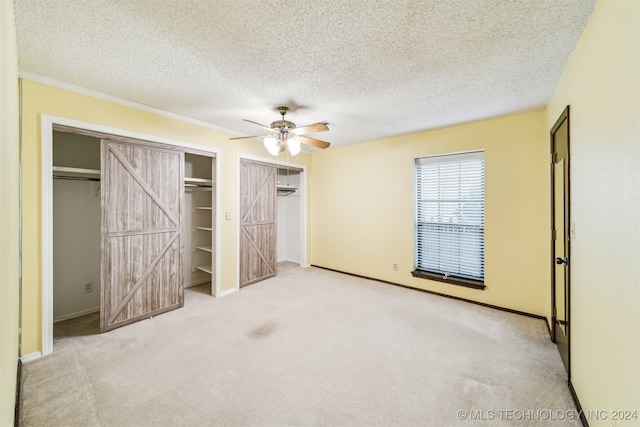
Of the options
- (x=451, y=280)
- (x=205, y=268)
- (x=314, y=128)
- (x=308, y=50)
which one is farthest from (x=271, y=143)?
(x=451, y=280)

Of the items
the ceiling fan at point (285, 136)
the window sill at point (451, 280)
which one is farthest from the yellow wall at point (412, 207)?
the ceiling fan at point (285, 136)

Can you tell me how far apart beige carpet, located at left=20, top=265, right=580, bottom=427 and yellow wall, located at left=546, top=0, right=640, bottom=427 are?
562 mm

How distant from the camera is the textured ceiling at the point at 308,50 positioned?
1.57 m

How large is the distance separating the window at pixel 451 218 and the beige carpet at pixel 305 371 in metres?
0.66

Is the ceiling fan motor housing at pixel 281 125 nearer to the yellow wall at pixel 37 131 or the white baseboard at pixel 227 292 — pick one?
the yellow wall at pixel 37 131

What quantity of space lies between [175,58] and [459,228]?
3925 mm

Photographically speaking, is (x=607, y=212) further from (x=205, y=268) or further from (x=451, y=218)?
(x=205, y=268)

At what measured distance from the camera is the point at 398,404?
1.80 metres

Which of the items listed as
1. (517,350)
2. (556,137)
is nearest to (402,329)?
(517,350)

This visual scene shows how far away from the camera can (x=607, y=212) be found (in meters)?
1.39

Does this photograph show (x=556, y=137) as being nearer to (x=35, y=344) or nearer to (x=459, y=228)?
(x=459, y=228)

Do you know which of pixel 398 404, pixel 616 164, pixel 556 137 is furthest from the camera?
pixel 556 137

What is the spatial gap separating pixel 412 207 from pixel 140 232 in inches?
149

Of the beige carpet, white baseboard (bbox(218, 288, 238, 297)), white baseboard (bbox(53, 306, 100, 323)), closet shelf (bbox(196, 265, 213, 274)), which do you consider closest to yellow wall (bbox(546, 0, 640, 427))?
the beige carpet
